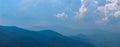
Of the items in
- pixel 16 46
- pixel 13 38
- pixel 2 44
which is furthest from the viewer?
pixel 13 38

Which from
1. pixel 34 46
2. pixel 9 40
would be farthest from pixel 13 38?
pixel 34 46

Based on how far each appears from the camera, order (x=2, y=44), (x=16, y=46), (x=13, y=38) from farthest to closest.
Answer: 1. (x=13, y=38)
2. (x=16, y=46)
3. (x=2, y=44)

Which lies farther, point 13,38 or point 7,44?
point 13,38

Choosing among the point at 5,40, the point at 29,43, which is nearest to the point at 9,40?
the point at 5,40

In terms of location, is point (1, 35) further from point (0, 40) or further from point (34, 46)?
point (34, 46)

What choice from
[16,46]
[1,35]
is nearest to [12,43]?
[16,46]

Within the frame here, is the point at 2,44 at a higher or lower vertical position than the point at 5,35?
lower

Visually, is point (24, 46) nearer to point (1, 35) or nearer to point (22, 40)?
point (22, 40)

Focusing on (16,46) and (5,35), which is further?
(5,35)
